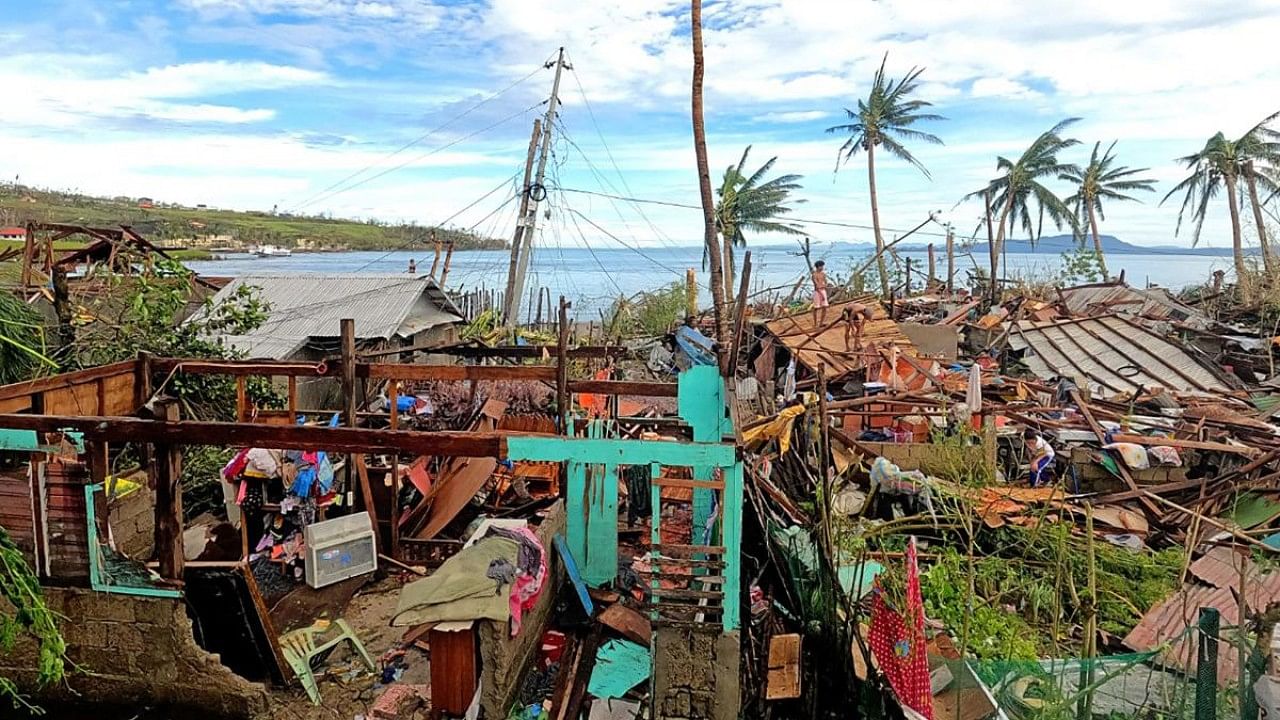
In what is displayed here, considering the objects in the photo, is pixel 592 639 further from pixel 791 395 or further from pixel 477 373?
pixel 791 395

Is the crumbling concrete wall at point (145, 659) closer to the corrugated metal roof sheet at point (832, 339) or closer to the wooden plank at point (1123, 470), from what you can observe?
the wooden plank at point (1123, 470)

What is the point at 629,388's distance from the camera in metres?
7.86

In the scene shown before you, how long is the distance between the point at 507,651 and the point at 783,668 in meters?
1.99

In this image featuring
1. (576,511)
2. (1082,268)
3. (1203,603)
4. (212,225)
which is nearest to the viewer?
(1203,603)

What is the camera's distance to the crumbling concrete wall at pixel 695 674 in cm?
521

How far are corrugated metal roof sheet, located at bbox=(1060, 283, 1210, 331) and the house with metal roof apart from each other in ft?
48.7

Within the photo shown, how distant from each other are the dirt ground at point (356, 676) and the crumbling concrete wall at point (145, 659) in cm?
29

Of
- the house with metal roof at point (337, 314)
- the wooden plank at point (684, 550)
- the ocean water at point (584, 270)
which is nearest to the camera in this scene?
the wooden plank at point (684, 550)

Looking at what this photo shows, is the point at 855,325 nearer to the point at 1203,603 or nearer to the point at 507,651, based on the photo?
the point at 1203,603

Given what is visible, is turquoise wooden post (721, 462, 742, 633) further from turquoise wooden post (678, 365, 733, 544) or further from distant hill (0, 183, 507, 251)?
distant hill (0, 183, 507, 251)

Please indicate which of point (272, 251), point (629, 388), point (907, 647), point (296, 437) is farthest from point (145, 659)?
point (272, 251)

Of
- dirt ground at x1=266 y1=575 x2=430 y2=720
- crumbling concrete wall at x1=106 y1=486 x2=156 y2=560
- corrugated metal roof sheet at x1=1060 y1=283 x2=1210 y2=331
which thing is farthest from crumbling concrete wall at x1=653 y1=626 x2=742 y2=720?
corrugated metal roof sheet at x1=1060 y1=283 x2=1210 y2=331

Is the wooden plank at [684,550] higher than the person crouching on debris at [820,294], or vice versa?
the person crouching on debris at [820,294]

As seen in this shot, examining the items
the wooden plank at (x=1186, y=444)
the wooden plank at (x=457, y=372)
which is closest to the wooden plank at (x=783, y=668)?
the wooden plank at (x=457, y=372)
